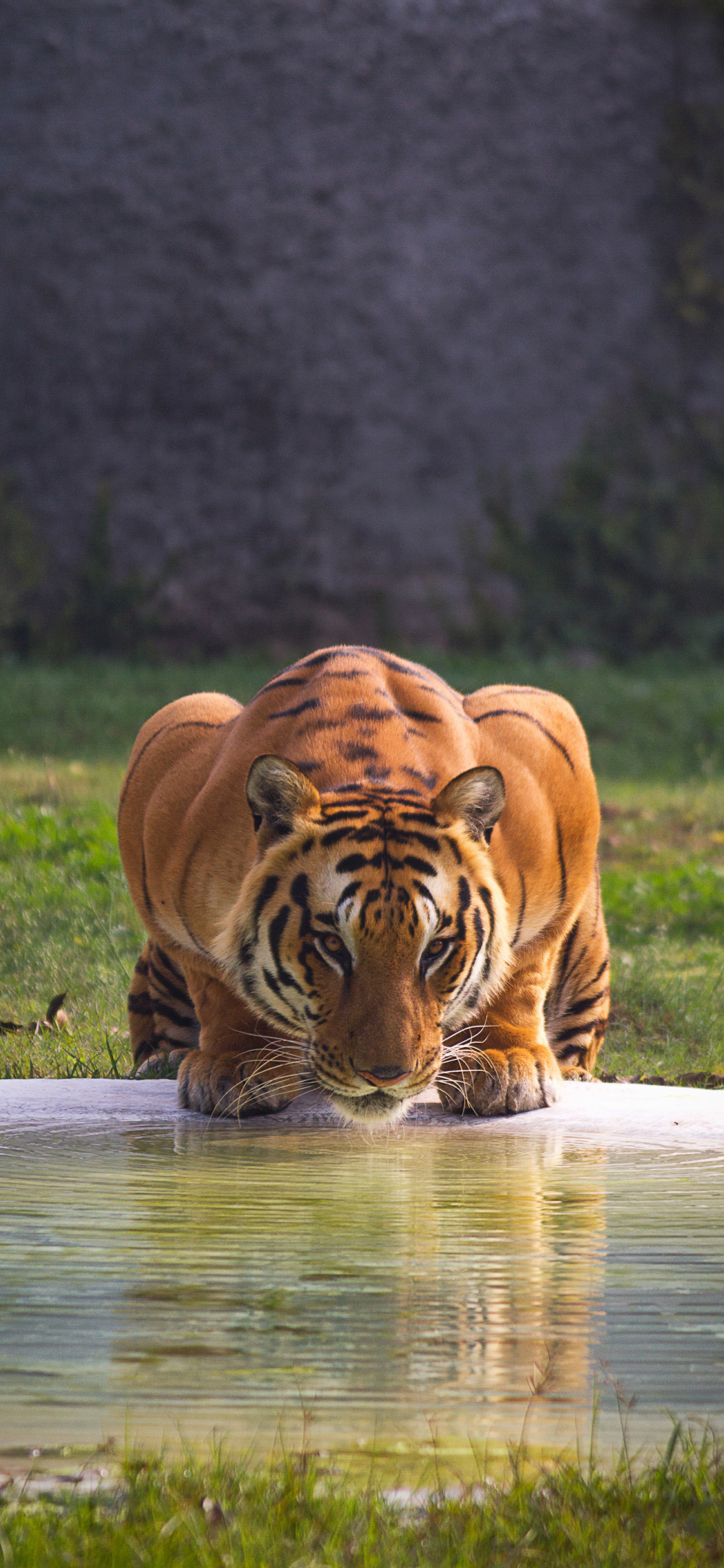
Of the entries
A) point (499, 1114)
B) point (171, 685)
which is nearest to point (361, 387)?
point (171, 685)

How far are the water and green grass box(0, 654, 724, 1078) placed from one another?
1.31m

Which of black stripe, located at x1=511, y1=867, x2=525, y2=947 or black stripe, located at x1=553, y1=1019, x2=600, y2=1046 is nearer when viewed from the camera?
black stripe, located at x1=511, y1=867, x2=525, y2=947

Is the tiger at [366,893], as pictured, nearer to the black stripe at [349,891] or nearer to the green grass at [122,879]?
the black stripe at [349,891]

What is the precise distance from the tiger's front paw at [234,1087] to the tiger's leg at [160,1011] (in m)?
0.52

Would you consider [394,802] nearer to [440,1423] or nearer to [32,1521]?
[440,1423]

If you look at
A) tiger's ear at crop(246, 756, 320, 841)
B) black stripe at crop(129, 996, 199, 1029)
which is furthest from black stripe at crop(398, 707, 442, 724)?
black stripe at crop(129, 996, 199, 1029)

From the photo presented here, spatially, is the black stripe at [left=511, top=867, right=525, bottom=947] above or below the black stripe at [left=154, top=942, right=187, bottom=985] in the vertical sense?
above

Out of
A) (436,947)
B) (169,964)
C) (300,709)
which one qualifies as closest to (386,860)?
(436,947)

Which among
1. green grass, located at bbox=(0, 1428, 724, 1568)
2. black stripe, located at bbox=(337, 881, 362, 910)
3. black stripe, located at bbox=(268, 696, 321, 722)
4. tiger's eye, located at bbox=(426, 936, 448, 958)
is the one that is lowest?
tiger's eye, located at bbox=(426, 936, 448, 958)

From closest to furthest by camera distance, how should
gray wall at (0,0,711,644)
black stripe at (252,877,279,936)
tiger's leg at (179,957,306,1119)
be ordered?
black stripe at (252,877,279,936)
tiger's leg at (179,957,306,1119)
gray wall at (0,0,711,644)

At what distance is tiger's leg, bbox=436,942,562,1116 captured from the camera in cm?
362

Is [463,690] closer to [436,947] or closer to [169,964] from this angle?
[169,964]

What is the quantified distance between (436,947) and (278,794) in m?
0.43

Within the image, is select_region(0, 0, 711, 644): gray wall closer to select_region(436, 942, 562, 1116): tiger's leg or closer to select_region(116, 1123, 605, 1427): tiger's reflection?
select_region(436, 942, 562, 1116): tiger's leg
